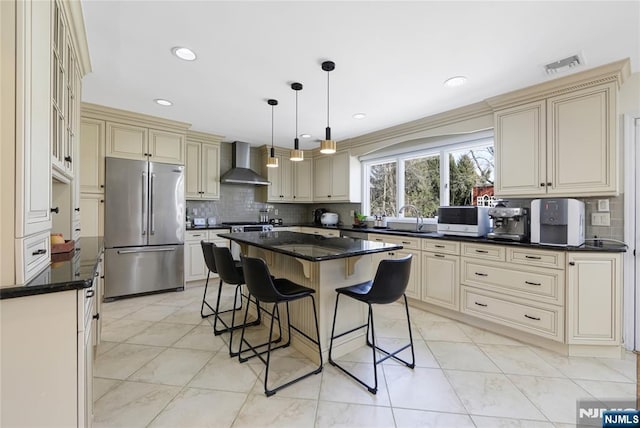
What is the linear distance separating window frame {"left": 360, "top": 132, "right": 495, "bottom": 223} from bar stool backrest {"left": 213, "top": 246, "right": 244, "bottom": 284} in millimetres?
2879

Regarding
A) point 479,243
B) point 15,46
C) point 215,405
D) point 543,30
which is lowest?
point 215,405

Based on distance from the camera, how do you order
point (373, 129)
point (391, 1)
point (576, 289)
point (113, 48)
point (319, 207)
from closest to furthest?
point (391, 1) → point (113, 48) → point (576, 289) → point (373, 129) → point (319, 207)

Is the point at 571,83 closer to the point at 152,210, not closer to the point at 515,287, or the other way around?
the point at 515,287

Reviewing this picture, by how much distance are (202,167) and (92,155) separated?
1446 millimetres

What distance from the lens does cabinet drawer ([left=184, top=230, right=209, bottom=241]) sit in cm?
423

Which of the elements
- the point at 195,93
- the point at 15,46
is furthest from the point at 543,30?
the point at 195,93

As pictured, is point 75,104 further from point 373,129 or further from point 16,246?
point 373,129

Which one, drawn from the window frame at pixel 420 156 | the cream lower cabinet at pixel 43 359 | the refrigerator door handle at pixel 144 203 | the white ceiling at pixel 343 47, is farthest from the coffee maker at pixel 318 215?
the cream lower cabinet at pixel 43 359

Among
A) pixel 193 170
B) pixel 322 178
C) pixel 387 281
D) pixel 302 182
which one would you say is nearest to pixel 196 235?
pixel 193 170

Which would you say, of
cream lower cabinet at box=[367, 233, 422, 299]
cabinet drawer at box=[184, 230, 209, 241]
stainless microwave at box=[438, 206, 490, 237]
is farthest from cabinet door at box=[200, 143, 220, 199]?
stainless microwave at box=[438, 206, 490, 237]

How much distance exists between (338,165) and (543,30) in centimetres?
350

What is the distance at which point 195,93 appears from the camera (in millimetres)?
2988

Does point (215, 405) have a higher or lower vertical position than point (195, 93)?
lower

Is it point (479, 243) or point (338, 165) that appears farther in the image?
point (338, 165)
